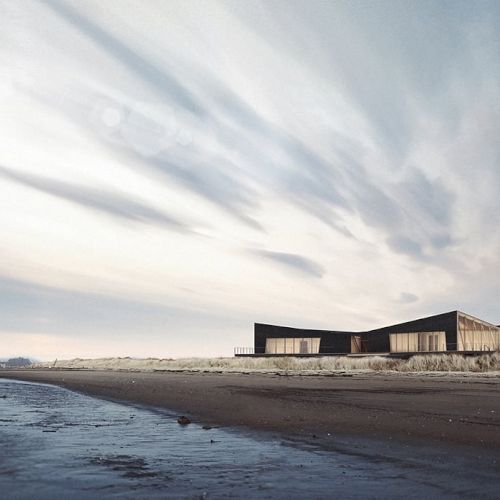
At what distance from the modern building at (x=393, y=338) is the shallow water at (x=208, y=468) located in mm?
54321

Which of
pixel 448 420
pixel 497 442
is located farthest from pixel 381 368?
pixel 497 442

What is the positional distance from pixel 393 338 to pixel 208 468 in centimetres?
6300

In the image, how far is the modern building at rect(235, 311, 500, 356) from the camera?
6066 centimetres

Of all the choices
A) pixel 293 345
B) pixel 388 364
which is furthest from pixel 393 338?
pixel 388 364

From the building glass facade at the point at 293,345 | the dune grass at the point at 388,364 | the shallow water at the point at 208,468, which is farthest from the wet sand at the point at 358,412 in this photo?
the building glass facade at the point at 293,345

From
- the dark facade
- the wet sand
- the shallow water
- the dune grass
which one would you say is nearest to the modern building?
the dark facade

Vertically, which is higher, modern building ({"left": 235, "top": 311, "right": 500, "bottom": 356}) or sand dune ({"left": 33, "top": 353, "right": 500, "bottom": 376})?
modern building ({"left": 235, "top": 311, "right": 500, "bottom": 356})

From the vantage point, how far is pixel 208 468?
6234 millimetres

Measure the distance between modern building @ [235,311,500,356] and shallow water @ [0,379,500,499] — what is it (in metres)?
54.3

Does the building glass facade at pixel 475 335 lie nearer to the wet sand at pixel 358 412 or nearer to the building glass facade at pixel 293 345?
the building glass facade at pixel 293 345

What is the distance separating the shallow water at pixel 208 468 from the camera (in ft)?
16.7

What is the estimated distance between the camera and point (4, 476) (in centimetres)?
568

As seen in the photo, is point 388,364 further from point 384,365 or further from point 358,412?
point 358,412

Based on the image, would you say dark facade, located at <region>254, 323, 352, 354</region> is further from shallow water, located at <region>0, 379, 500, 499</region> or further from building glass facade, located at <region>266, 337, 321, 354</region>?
shallow water, located at <region>0, 379, 500, 499</region>
